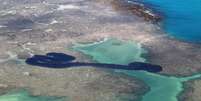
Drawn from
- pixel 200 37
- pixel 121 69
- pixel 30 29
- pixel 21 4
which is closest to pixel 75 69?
pixel 121 69

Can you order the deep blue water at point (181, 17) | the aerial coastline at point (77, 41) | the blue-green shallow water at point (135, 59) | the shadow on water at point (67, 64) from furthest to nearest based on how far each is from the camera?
1. the deep blue water at point (181, 17)
2. the shadow on water at point (67, 64)
3. the aerial coastline at point (77, 41)
4. the blue-green shallow water at point (135, 59)

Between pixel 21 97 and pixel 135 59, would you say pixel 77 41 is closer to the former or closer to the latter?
pixel 135 59

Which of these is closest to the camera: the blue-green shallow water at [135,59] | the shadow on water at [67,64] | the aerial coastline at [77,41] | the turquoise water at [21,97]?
the turquoise water at [21,97]

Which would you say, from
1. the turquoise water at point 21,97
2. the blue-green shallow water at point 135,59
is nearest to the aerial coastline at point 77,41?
the turquoise water at point 21,97

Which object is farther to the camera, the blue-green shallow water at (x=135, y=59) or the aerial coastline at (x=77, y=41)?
the aerial coastline at (x=77, y=41)

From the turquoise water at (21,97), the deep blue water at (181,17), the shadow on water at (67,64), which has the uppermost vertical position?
the deep blue water at (181,17)

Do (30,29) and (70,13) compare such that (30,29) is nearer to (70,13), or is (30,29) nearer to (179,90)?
(70,13)

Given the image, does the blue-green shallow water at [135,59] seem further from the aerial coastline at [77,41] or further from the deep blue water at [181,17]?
the deep blue water at [181,17]
